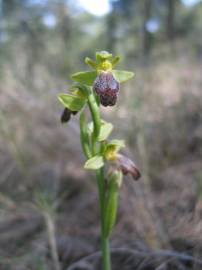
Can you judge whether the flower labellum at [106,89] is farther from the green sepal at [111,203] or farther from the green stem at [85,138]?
the green sepal at [111,203]

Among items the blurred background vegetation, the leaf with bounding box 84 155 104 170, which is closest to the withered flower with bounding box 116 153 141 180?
the leaf with bounding box 84 155 104 170

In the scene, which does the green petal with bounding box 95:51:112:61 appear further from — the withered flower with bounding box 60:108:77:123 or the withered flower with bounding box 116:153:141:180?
the withered flower with bounding box 116:153:141:180

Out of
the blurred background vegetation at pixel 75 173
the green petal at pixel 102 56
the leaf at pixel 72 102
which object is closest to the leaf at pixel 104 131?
the leaf at pixel 72 102

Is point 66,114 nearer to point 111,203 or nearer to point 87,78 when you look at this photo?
point 87,78

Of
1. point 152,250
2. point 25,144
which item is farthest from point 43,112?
point 152,250

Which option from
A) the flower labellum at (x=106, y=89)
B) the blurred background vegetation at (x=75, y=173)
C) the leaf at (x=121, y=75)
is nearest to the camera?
the flower labellum at (x=106, y=89)

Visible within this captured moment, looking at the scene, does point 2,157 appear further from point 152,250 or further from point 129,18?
point 129,18

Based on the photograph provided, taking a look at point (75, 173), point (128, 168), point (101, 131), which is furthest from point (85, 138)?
point (75, 173)
